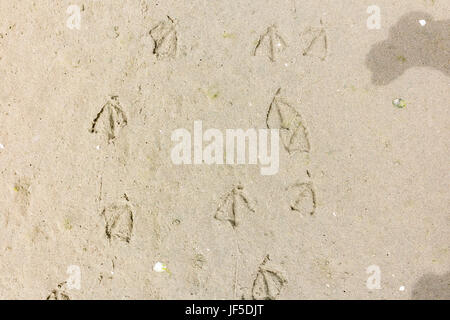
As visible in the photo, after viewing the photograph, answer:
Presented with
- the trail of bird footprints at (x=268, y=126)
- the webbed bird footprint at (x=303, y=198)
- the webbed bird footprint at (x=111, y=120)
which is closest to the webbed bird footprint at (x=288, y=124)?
the trail of bird footprints at (x=268, y=126)

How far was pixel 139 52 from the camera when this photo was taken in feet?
6.57

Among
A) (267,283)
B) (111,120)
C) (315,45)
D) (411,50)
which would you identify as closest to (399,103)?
(411,50)

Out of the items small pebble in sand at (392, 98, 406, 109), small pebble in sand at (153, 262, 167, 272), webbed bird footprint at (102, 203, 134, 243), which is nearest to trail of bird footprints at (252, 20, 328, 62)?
small pebble in sand at (392, 98, 406, 109)

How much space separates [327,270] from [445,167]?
0.89 meters

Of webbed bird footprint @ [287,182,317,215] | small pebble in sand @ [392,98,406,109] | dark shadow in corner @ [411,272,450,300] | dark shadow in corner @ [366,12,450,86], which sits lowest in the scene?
dark shadow in corner @ [411,272,450,300]

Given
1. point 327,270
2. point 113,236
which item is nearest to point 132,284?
point 113,236

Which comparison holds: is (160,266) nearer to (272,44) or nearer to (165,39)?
(165,39)

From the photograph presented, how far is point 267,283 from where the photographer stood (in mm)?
1979

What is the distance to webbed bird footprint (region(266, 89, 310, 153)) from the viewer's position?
6.48 ft

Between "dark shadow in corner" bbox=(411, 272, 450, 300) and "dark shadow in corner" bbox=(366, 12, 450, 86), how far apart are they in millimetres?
1139

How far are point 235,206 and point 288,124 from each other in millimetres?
557

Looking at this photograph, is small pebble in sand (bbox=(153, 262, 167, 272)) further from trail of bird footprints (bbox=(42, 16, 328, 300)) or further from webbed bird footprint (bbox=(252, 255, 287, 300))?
webbed bird footprint (bbox=(252, 255, 287, 300))

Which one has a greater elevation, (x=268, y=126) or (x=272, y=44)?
(x=272, y=44)

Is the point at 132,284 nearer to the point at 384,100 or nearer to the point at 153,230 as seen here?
the point at 153,230
